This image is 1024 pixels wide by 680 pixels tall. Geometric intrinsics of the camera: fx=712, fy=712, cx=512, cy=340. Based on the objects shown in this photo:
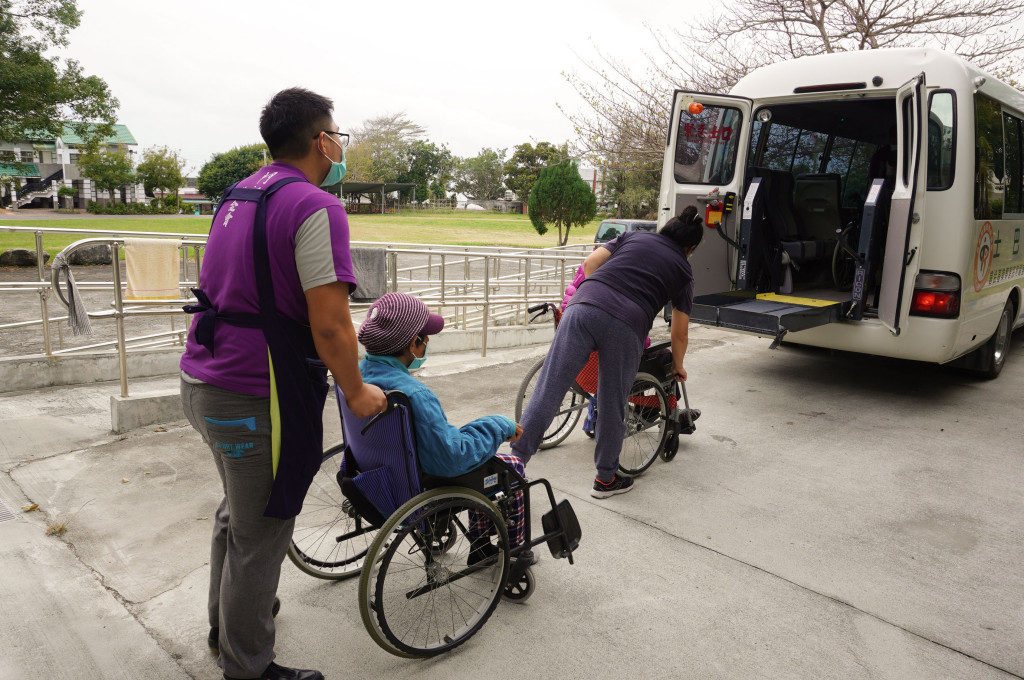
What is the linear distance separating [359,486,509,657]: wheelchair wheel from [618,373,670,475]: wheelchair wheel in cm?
177

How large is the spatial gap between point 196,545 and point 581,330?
217 cm

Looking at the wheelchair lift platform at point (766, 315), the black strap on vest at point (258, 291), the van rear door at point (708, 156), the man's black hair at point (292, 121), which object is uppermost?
the van rear door at point (708, 156)

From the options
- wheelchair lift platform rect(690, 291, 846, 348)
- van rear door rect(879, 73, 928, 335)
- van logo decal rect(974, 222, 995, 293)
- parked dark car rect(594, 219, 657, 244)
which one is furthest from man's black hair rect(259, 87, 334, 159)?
parked dark car rect(594, 219, 657, 244)

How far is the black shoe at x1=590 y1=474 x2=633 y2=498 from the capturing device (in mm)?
4086

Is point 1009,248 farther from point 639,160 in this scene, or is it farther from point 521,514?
point 639,160

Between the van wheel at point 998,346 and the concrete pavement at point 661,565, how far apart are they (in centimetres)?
167

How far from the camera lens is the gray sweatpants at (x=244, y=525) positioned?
2.15m

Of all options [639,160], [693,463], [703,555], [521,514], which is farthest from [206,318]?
[639,160]

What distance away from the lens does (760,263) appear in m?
7.25

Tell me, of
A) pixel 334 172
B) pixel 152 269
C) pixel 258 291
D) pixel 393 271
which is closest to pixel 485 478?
pixel 258 291

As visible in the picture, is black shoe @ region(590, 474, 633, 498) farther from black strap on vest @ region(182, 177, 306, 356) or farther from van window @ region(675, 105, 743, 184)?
van window @ region(675, 105, 743, 184)

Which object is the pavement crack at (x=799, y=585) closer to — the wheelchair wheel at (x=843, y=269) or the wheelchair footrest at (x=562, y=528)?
the wheelchair footrest at (x=562, y=528)

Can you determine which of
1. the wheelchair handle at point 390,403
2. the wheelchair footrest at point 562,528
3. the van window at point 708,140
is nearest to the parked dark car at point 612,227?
the van window at point 708,140

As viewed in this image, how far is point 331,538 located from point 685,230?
2.50 m
